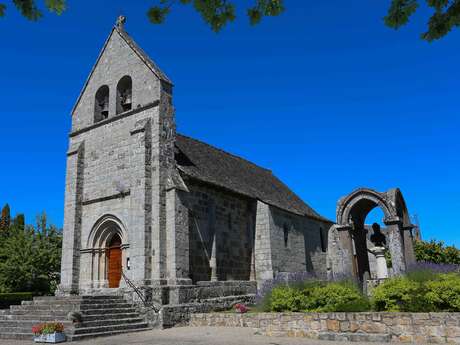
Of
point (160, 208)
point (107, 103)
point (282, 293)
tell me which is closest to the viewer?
point (282, 293)

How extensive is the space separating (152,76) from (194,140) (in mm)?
6768

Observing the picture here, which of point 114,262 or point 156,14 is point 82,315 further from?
point 156,14

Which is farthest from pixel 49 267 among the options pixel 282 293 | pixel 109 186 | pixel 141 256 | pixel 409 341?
pixel 409 341

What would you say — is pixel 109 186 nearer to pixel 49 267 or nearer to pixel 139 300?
pixel 139 300

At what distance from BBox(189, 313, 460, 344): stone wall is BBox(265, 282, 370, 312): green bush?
633mm

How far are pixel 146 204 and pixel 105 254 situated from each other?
141 inches

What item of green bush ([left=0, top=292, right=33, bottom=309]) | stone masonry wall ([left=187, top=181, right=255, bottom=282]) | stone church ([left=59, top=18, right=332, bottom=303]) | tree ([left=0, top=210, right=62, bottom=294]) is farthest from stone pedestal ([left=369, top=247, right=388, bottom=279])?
tree ([left=0, top=210, right=62, bottom=294])

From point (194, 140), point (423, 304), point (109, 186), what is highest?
point (194, 140)

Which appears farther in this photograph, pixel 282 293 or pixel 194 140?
pixel 194 140

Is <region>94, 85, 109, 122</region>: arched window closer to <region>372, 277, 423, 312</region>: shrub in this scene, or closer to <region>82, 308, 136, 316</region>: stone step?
<region>82, 308, 136, 316</region>: stone step

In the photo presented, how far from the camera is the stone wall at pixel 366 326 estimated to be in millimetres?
9172

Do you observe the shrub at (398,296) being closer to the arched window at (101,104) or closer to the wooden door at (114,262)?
the wooden door at (114,262)

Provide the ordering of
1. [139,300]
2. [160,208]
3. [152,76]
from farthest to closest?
1. [152,76]
2. [160,208]
3. [139,300]

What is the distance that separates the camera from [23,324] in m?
13.9
